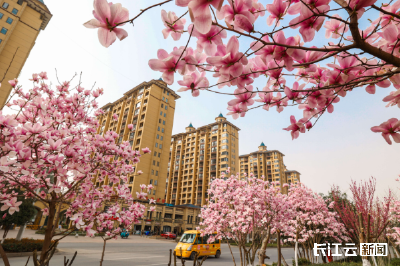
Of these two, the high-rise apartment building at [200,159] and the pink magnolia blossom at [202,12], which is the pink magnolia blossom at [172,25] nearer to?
the pink magnolia blossom at [202,12]

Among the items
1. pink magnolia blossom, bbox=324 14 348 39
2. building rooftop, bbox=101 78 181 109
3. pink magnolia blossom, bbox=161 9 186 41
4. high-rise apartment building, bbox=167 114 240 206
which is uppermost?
building rooftop, bbox=101 78 181 109

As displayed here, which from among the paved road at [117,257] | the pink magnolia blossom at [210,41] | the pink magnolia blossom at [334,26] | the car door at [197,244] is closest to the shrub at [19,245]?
the paved road at [117,257]

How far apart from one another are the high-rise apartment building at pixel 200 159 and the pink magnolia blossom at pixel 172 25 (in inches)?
2078

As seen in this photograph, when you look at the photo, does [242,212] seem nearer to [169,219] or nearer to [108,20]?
[108,20]

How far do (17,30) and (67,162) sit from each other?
148 ft

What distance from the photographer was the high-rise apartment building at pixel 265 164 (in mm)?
71000

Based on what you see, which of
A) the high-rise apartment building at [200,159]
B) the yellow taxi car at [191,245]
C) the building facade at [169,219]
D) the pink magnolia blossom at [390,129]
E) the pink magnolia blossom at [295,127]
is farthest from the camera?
the high-rise apartment building at [200,159]

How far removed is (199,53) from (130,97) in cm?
5223

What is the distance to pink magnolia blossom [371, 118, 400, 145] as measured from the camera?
1475 millimetres

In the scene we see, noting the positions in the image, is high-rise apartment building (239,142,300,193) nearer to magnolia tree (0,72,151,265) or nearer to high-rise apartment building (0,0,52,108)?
high-rise apartment building (0,0,52,108)

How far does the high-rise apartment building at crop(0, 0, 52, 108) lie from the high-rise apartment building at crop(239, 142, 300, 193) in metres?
61.9

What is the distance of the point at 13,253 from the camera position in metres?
10.4

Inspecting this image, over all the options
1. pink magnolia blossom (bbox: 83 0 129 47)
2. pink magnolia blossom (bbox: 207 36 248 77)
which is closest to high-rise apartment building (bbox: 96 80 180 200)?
pink magnolia blossom (bbox: 83 0 129 47)

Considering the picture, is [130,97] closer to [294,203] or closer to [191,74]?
[294,203]
